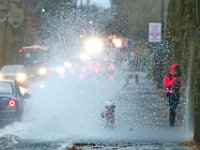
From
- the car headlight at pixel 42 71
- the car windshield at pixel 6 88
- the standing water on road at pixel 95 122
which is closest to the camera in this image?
the standing water on road at pixel 95 122

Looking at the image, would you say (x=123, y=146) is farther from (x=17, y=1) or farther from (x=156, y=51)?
(x=17, y=1)

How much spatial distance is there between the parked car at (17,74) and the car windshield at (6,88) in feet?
46.2

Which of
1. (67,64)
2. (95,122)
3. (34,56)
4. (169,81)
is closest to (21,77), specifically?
(95,122)

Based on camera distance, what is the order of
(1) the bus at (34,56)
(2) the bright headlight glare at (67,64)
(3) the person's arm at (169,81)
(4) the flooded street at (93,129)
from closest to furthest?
(4) the flooded street at (93,129) → (3) the person's arm at (169,81) → (1) the bus at (34,56) → (2) the bright headlight glare at (67,64)

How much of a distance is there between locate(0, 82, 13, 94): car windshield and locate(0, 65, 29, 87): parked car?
46.2 feet

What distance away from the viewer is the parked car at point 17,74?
32.1 m

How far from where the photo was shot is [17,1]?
71.7 m

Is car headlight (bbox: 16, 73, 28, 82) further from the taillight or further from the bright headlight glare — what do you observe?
the bright headlight glare

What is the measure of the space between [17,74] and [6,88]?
53.5 ft

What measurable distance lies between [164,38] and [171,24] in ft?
7.62

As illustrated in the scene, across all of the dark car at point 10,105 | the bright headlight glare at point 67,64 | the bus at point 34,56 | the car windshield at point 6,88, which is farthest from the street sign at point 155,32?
the bright headlight glare at point 67,64

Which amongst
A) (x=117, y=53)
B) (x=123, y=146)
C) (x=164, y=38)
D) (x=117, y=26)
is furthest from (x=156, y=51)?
(x=123, y=146)

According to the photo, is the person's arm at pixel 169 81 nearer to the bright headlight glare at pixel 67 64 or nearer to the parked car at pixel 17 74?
the parked car at pixel 17 74

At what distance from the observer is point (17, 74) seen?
33406mm
